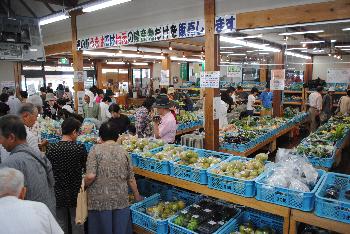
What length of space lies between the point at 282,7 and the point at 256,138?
3203mm

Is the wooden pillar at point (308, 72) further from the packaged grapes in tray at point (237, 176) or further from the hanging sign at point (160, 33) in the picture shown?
the packaged grapes in tray at point (237, 176)

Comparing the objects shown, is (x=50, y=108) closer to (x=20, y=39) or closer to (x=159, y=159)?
(x=20, y=39)

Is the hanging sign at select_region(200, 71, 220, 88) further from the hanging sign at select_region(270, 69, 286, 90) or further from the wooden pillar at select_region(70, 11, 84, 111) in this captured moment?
the wooden pillar at select_region(70, 11, 84, 111)

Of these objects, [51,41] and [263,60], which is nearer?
[51,41]

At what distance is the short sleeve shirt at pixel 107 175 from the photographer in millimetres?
3457

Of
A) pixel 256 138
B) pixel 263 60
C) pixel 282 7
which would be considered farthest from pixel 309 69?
pixel 282 7

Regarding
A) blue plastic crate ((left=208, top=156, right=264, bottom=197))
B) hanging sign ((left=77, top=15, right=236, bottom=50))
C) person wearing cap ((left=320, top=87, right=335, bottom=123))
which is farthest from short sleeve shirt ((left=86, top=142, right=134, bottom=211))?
person wearing cap ((left=320, top=87, right=335, bottom=123))

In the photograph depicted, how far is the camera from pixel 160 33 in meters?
6.92

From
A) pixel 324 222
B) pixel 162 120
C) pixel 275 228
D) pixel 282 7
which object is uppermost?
pixel 282 7

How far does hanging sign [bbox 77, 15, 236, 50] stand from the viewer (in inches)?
224

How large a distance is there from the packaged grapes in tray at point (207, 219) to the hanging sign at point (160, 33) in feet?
11.4

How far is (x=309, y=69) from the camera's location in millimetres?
22297

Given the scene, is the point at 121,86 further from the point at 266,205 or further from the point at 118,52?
the point at 266,205

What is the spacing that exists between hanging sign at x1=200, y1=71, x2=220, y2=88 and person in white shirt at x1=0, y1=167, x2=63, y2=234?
14.3 feet
